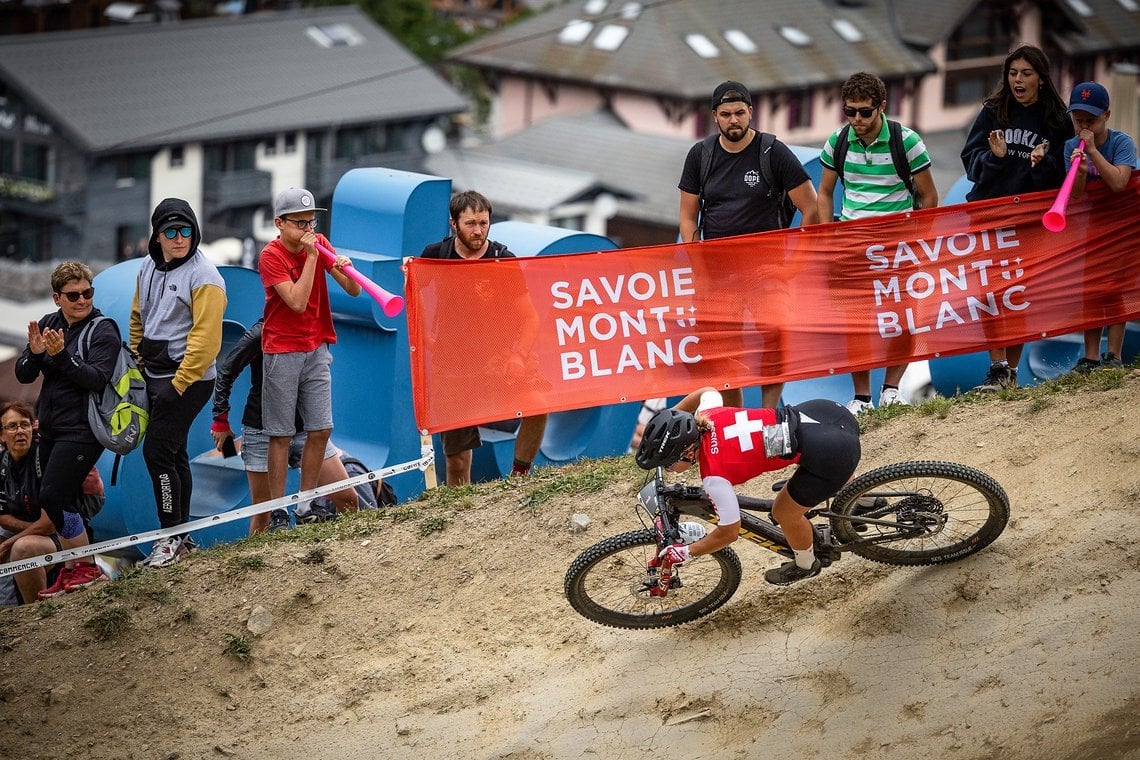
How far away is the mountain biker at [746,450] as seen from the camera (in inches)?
279

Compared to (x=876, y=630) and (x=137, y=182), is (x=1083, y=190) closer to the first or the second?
(x=876, y=630)

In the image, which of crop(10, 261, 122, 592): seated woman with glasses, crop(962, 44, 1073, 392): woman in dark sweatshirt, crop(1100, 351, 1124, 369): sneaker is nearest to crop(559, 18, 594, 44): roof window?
crop(962, 44, 1073, 392): woman in dark sweatshirt

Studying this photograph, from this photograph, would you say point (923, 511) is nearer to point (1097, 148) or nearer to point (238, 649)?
point (1097, 148)

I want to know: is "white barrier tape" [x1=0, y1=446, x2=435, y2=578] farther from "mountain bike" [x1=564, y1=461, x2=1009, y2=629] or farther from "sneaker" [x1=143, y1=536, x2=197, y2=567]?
"mountain bike" [x1=564, y1=461, x2=1009, y2=629]

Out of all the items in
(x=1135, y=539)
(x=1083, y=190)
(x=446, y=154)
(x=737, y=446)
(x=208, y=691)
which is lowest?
(x=208, y=691)

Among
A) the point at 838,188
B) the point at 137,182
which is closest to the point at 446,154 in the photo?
the point at 137,182

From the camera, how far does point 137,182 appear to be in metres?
45.3

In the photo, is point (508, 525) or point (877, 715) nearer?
point (877, 715)

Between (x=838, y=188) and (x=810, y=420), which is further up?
(x=838, y=188)

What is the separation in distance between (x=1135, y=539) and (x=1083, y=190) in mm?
3221

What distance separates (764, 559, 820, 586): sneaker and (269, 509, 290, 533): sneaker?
382 centimetres

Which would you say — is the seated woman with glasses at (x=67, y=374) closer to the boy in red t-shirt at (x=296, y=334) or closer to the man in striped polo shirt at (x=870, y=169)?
the boy in red t-shirt at (x=296, y=334)

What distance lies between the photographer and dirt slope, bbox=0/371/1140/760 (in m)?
7.11

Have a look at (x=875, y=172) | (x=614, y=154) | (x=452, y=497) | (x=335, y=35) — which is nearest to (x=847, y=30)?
(x=614, y=154)
